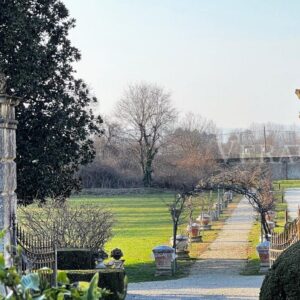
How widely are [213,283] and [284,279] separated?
9304 millimetres

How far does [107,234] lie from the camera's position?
1844 cm

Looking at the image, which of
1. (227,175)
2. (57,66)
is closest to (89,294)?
(57,66)

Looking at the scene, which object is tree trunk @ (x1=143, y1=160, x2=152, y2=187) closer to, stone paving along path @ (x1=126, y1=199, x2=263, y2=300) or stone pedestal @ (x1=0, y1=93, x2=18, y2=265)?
stone paving along path @ (x1=126, y1=199, x2=263, y2=300)

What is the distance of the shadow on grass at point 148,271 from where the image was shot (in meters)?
17.0

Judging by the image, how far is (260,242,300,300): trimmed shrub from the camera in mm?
6227

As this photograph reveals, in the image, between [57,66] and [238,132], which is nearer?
[57,66]

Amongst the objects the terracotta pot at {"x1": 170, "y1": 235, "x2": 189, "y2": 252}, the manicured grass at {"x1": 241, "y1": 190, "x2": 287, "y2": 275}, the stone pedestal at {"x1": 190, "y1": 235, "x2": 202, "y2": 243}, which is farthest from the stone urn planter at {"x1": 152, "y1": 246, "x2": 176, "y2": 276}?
the stone pedestal at {"x1": 190, "y1": 235, "x2": 202, "y2": 243}

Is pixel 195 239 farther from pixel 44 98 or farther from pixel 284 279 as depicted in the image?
pixel 284 279

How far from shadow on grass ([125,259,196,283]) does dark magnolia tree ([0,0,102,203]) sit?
111 inches

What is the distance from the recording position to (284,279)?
20.8 ft

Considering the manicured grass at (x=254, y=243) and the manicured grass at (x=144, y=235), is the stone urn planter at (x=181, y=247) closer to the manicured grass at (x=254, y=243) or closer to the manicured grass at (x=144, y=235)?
the manicured grass at (x=144, y=235)

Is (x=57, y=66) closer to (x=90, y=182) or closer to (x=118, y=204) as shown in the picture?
(x=118, y=204)

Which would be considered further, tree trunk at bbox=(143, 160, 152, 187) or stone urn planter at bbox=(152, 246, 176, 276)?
tree trunk at bbox=(143, 160, 152, 187)

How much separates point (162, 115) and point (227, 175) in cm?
3885
